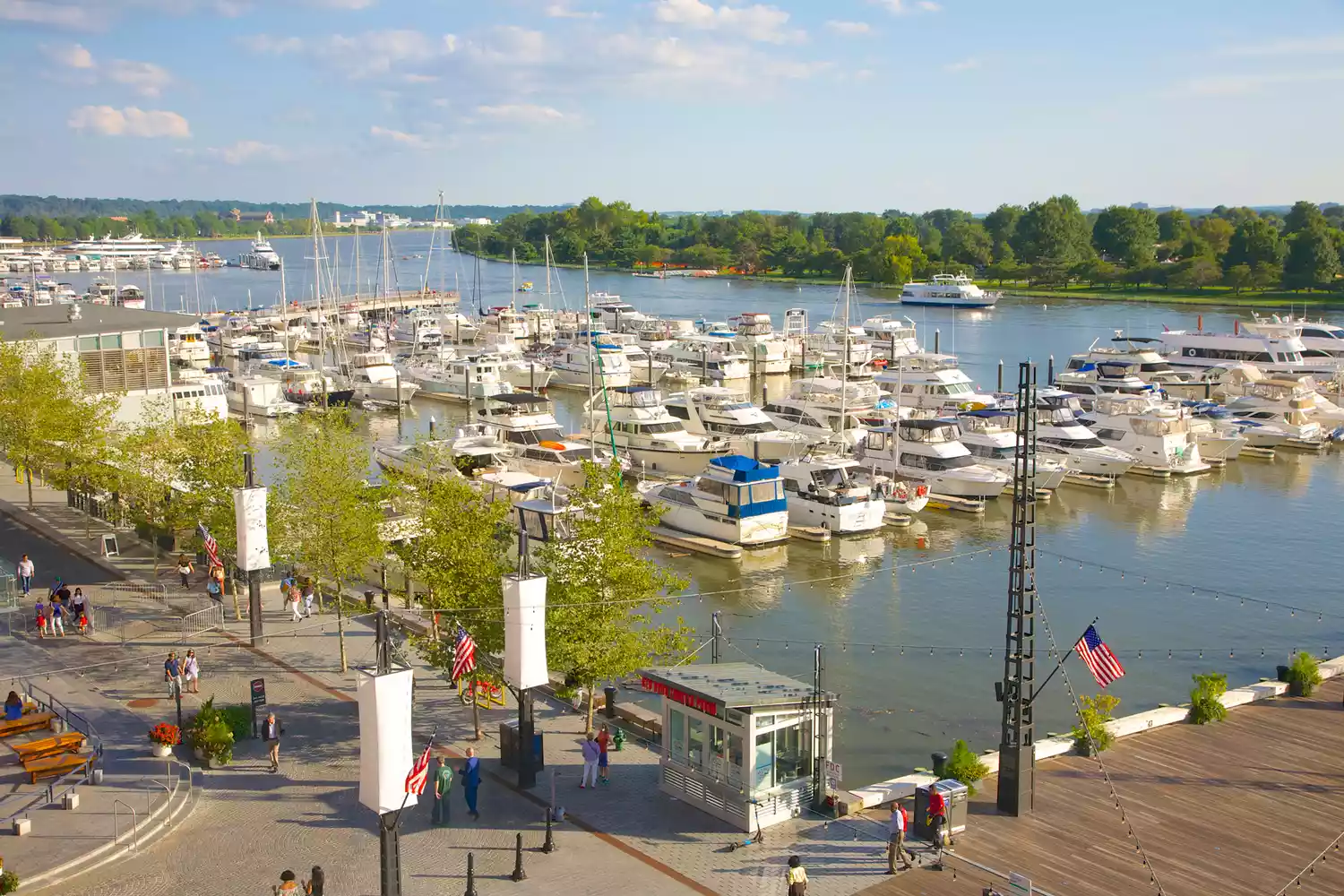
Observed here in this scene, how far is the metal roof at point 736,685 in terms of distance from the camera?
18.5m

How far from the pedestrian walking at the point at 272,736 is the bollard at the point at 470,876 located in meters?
5.05

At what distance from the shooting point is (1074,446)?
171 ft

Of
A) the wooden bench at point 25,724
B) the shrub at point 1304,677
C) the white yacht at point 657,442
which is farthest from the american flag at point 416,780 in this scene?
the white yacht at point 657,442

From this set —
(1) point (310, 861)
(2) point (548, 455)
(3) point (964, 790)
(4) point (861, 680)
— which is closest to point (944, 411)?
(2) point (548, 455)

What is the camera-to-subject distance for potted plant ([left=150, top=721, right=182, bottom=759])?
2062 centimetres

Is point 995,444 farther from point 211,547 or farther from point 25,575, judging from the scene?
point 25,575

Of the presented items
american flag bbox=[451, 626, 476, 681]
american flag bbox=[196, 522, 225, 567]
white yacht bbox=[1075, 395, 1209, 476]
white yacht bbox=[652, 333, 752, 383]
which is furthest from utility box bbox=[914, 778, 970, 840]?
white yacht bbox=[652, 333, 752, 383]

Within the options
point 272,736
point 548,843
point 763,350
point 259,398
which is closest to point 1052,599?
point 548,843

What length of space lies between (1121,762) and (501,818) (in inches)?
414

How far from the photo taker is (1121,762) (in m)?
21.2

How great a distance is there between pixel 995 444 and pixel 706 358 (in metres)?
34.8

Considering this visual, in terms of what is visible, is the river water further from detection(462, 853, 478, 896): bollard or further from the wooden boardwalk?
detection(462, 853, 478, 896): bollard

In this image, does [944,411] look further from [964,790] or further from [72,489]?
[964,790]

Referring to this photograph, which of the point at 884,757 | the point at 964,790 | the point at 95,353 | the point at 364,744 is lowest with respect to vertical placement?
the point at 884,757
